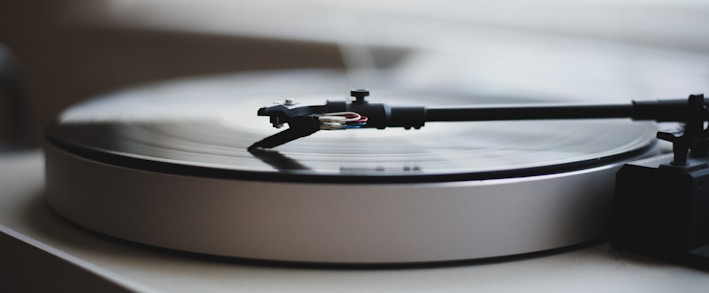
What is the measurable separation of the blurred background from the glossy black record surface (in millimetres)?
286

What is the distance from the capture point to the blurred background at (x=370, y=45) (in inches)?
54.6

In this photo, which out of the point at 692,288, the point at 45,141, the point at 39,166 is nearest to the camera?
the point at 692,288

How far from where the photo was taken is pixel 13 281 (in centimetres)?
68

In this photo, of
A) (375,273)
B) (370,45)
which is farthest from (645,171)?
(370,45)

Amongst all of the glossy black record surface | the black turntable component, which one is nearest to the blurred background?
the glossy black record surface

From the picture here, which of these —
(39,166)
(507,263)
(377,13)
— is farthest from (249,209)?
(377,13)

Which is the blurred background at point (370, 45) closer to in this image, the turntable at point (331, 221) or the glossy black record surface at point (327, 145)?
the glossy black record surface at point (327, 145)

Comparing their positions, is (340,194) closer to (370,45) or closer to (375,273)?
(375,273)

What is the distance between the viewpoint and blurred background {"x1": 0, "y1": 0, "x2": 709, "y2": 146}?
1.39 m

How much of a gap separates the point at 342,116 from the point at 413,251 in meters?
0.15

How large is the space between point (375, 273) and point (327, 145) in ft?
0.53

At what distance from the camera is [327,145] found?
0.71m

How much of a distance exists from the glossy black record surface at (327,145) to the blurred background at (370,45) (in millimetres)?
286

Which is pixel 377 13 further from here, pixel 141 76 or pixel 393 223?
pixel 393 223
